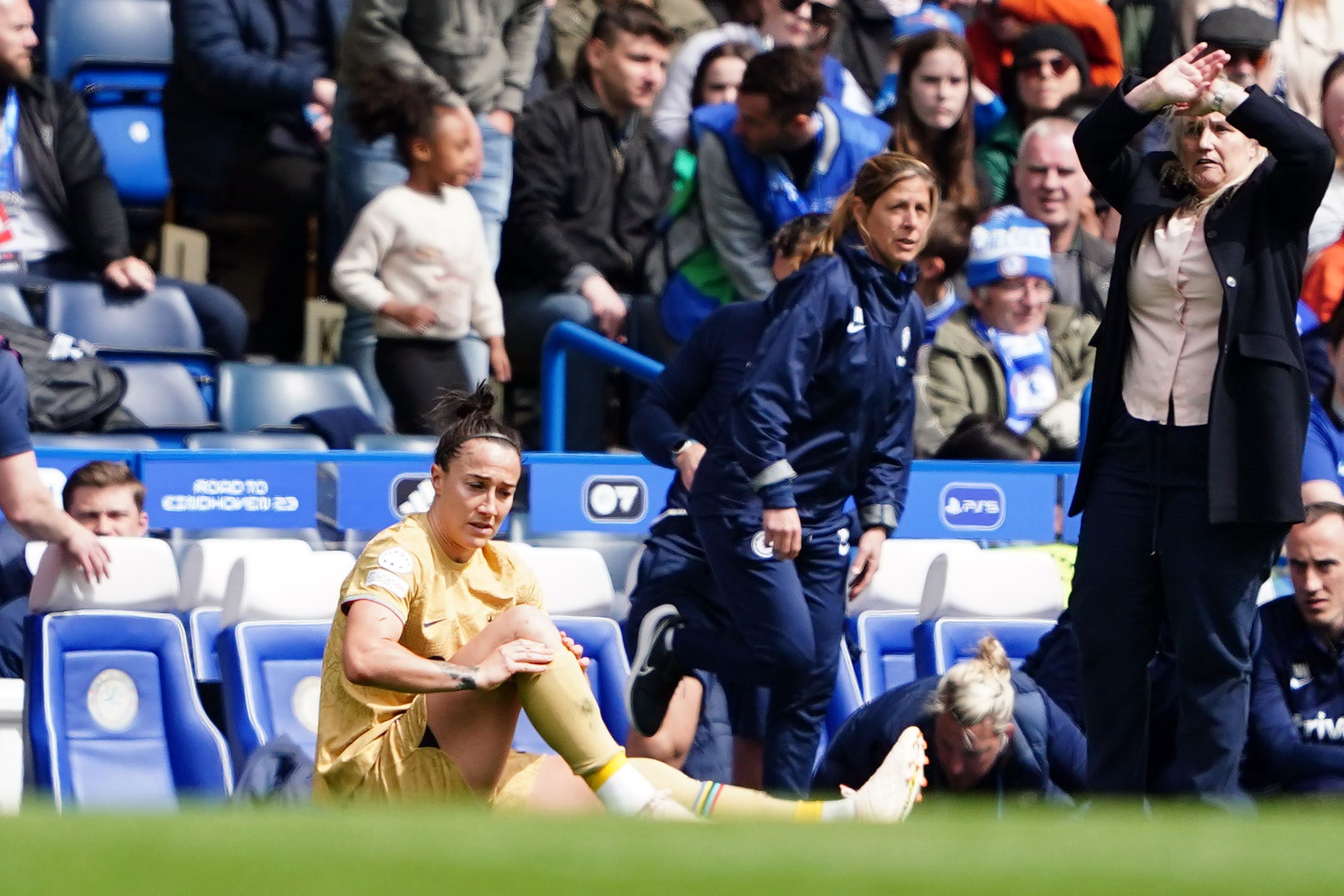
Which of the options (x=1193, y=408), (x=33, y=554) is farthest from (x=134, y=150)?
(x=1193, y=408)

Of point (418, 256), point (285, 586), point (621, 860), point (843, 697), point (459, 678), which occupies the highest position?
point (418, 256)

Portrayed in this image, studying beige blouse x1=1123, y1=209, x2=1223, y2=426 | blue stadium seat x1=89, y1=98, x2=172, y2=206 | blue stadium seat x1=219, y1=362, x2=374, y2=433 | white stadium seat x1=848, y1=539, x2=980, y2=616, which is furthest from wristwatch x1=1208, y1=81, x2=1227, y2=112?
blue stadium seat x1=89, y1=98, x2=172, y2=206

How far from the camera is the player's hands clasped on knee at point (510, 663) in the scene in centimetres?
496

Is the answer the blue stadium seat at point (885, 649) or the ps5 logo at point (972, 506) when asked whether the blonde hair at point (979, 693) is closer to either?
the blue stadium seat at point (885, 649)

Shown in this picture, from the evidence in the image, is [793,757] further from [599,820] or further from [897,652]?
[599,820]

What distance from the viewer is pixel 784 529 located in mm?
5883

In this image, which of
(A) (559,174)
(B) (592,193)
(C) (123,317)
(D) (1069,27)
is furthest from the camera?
(D) (1069,27)

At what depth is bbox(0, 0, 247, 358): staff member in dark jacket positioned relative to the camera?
8.35m

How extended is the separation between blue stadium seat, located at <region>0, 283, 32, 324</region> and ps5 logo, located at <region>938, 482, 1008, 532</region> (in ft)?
10.4

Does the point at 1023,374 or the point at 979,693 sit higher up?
the point at 1023,374

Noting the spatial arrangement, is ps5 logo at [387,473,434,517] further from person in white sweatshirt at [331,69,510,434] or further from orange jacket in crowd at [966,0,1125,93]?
orange jacket in crowd at [966,0,1125,93]

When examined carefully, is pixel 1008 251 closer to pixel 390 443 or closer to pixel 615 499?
pixel 615 499

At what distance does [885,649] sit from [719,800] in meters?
2.09

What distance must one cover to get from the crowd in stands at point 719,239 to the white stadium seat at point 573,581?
0.25m
